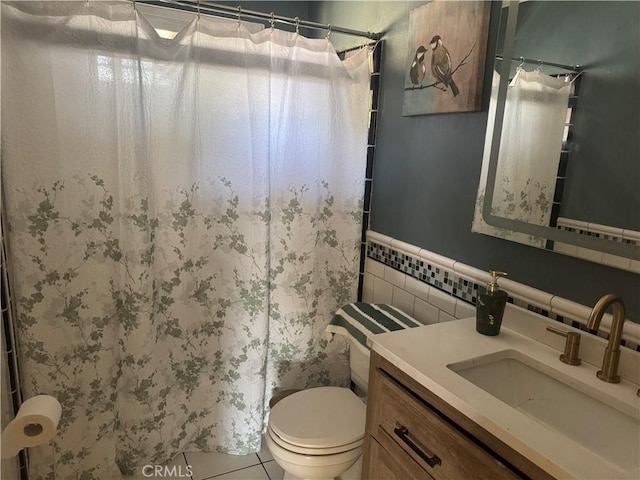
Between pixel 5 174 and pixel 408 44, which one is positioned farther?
pixel 408 44

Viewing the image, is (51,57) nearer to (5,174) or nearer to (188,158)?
(5,174)

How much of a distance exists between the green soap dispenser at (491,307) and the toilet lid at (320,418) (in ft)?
2.10

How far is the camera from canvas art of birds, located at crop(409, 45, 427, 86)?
171 cm

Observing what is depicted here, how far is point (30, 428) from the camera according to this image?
3.50ft

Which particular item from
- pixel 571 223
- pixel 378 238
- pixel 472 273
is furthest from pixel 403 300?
pixel 571 223

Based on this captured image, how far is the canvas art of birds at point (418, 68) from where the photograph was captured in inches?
67.4

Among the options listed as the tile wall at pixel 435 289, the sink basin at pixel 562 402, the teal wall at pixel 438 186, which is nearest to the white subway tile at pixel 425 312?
the tile wall at pixel 435 289

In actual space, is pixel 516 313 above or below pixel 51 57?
below

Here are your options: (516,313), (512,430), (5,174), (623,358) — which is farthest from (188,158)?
(623,358)

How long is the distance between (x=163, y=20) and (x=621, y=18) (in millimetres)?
2152

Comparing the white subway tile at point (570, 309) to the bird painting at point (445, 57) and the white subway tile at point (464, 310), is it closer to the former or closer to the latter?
the white subway tile at point (464, 310)

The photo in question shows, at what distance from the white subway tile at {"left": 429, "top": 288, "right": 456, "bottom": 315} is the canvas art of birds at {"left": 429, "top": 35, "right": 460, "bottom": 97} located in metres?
0.74

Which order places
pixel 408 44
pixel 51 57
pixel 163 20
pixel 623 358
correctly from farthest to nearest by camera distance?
1. pixel 163 20
2. pixel 408 44
3. pixel 51 57
4. pixel 623 358

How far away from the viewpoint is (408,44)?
1804 millimetres
